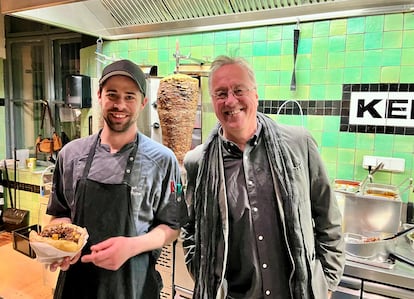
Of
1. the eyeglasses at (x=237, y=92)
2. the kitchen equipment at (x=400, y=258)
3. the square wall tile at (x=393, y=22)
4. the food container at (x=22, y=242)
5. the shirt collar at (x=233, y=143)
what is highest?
the square wall tile at (x=393, y=22)

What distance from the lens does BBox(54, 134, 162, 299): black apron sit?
1.25 meters

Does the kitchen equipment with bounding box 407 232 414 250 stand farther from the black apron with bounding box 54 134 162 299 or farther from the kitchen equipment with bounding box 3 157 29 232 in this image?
the kitchen equipment with bounding box 3 157 29 232

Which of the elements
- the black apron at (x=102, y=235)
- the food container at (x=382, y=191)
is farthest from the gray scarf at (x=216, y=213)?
the food container at (x=382, y=191)

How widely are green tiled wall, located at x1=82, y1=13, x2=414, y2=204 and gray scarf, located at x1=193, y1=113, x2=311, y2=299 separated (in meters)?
1.17

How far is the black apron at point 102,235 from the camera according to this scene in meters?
1.25

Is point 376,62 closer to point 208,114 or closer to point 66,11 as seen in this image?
point 208,114

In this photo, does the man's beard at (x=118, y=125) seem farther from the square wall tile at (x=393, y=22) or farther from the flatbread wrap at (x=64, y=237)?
the square wall tile at (x=393, y=22)

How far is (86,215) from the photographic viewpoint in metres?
1.27

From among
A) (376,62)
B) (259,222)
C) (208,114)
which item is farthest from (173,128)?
(376,62)

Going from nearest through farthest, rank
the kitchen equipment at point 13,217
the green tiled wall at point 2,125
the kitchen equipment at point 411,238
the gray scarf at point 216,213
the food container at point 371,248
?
the gray scarf at point 216,213 < the food container at point 371,248 < the kitchen equipment at point 411,238 < the kitchen equipment at point 13,217 < the green tiled wall at point 2,125

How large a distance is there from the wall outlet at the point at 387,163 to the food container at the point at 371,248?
56 centimetres

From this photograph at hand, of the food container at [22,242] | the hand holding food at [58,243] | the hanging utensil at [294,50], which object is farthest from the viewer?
the food container at [22,242]

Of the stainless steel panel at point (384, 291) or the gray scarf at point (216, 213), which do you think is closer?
the gray scarf at point (216, 213)

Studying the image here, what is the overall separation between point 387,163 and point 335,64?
0.73 m
